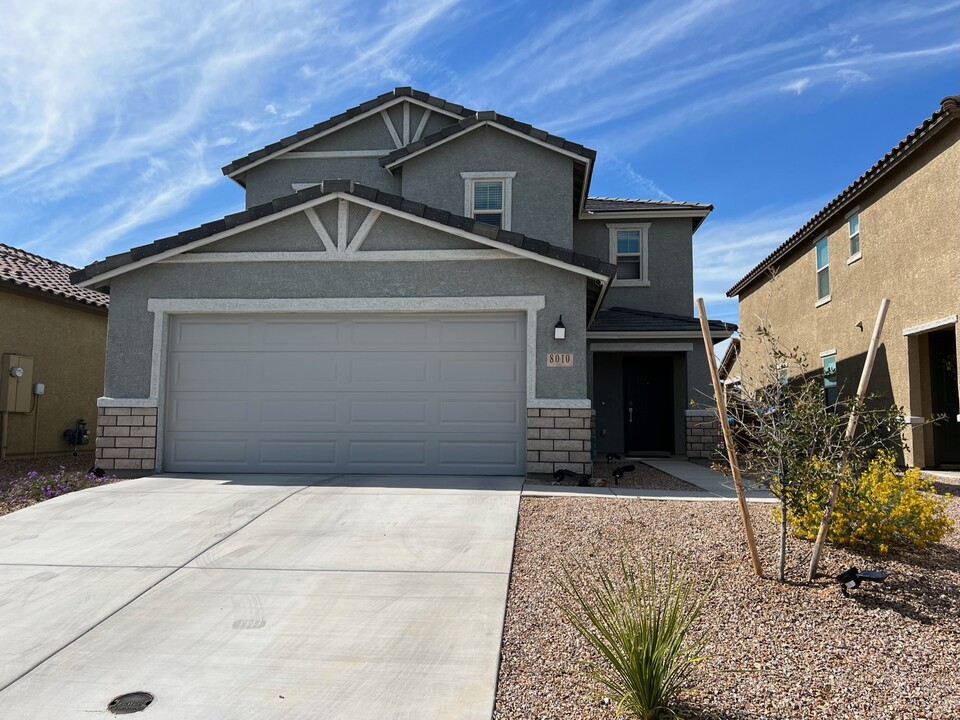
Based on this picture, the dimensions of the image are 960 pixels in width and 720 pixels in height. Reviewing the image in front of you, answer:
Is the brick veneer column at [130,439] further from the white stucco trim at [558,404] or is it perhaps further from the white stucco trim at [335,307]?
the white stucco trim at [558,404]

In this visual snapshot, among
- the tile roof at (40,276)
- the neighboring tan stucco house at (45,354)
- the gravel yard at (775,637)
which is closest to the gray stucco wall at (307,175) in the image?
the tile roof at (40,276)

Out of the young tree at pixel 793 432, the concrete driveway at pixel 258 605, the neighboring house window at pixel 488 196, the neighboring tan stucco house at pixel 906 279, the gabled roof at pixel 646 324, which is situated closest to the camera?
the concrete driveway at pixel 258 605

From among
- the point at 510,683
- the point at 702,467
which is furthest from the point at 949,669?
the point at 702,467

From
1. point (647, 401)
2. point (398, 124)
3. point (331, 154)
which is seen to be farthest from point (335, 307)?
point (647, 401)

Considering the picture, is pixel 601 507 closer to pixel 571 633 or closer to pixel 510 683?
pixel 571 633

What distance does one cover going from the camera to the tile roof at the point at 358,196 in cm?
1026

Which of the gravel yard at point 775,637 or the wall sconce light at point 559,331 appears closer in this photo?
the gravel yard at point 775,637

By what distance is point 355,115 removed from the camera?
49.7ft

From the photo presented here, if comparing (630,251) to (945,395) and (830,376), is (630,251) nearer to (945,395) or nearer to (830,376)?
(830,376)

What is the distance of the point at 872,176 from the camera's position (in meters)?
13.9

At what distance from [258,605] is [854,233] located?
14.4 metres

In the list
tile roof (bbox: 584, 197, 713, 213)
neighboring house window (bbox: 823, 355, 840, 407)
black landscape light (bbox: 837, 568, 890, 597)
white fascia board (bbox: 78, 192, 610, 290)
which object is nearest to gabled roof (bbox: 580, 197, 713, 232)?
tile roof (bbox: 584, 197, 713, 213)

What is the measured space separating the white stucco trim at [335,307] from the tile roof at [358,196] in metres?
0.69

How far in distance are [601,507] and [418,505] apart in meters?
1.98
